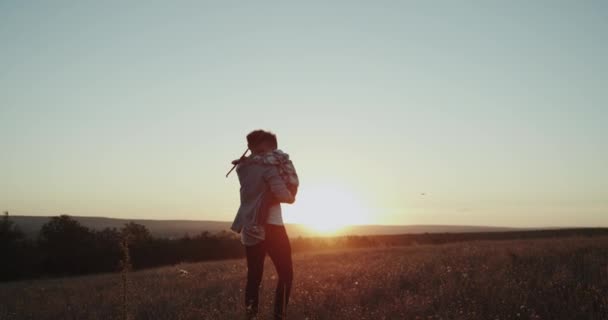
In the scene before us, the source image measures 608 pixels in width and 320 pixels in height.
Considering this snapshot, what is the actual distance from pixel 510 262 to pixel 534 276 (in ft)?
6.35

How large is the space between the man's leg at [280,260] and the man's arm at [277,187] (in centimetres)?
32

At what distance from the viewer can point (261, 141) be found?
5492 mm

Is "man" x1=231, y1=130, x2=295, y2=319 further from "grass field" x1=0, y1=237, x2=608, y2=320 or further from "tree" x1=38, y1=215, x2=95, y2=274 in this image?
"tree" x1=38, y1=215, x2=95, y2=274

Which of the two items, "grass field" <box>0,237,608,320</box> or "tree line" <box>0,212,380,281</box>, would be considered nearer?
"grass field" <box>0,237,608,320</box>

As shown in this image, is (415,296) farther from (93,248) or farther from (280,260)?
(93,248)

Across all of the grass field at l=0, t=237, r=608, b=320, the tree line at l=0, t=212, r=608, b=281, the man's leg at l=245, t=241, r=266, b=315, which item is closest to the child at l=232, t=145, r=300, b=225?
the man's leg at l=245, t=241, r=266, b=315

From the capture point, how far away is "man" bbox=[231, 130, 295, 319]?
5.19m

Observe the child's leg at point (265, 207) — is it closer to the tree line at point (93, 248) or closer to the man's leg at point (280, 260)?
the man's leg at point (280, 260)

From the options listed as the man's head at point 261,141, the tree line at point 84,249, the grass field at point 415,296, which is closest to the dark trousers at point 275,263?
the grass field at point 415,296

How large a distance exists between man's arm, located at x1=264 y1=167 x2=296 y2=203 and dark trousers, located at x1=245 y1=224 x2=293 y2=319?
1.06ft

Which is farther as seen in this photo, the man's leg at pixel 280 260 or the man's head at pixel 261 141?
the man's head at pixel 261 141

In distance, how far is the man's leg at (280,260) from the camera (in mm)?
5180

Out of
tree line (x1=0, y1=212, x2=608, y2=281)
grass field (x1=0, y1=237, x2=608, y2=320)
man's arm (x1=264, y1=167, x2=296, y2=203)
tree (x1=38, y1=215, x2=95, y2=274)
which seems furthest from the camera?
tree (x1=38, y1=215, x2=95, y2=274)

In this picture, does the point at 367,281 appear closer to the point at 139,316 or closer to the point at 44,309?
the point at 139,316
